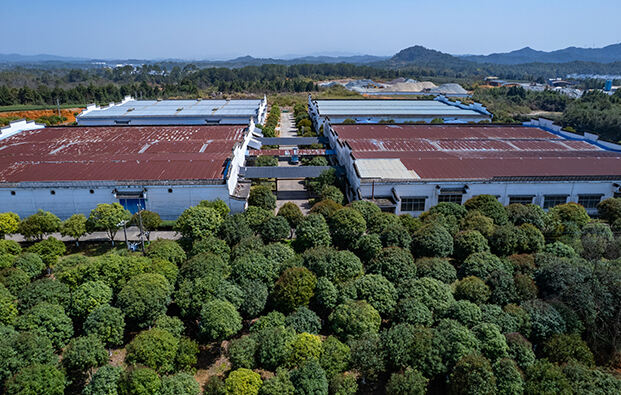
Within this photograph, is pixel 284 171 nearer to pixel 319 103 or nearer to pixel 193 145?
pixel 193 145

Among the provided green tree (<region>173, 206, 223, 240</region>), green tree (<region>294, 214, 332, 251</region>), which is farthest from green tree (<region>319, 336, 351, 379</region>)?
green tree (<region>173, 206, 223, 240</region>)

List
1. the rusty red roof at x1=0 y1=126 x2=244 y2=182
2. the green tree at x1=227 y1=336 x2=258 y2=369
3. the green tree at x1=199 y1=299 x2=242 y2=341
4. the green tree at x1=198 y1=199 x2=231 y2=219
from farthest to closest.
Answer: the rusty red roof at x1=0 y1=126 x2=244 y2=182
the green tree at x1=198 y1=199 x2=231 y2=219
the green tree at x1=199 y1=299 x2=242 y2=341
the green tree at x1=227 y1=336 x2=258 y2=369

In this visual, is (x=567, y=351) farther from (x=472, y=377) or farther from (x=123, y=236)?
(x=123, y=236)

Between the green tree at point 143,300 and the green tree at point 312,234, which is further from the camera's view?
the green tree at point 312,234

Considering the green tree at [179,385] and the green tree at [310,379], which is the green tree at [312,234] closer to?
the green tree at [310,379]

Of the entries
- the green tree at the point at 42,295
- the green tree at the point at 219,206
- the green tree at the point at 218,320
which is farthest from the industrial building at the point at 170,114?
the green tree at the point at 218,320

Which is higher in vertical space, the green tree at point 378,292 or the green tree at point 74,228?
the green tree at point 74,228

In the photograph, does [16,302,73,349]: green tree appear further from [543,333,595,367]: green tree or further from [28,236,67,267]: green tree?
[543,333,595,367]: green tree
